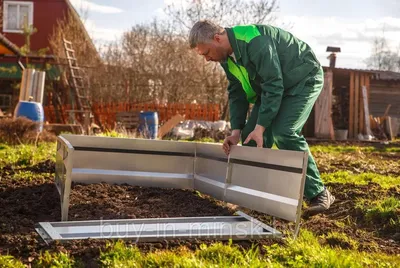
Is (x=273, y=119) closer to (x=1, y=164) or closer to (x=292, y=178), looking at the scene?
(x=292, y=178)

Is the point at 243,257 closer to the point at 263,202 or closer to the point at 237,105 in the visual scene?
the point at 263,202

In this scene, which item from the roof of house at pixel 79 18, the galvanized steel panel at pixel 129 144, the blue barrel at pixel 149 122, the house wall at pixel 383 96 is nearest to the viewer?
the galvanized steel panel at pixel 129 144

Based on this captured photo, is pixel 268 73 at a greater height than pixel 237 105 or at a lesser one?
greater

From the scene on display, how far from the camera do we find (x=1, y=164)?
709cm

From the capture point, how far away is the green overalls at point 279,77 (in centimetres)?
414

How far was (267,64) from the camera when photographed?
411 cm

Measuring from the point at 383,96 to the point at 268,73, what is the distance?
20542mm

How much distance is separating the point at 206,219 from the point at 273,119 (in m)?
0.97

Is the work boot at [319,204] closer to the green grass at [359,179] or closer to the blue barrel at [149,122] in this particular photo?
the green grass at [359,179]

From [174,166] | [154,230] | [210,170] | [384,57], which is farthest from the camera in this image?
[384,57]

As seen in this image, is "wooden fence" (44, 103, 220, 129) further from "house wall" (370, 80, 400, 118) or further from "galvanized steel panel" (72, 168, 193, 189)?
"galvanized steel panel" (72, 168, 193, 189)

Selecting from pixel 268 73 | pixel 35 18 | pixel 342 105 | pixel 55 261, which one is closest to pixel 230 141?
pixel 268 73

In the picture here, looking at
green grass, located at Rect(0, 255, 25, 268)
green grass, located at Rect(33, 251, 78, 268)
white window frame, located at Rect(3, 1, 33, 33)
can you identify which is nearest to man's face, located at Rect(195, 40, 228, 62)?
green grass, located at Rect(33, 251, 78, 268)

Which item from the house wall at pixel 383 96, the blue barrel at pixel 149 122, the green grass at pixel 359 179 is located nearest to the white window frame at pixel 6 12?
the blue barrel at pixel 149 122
